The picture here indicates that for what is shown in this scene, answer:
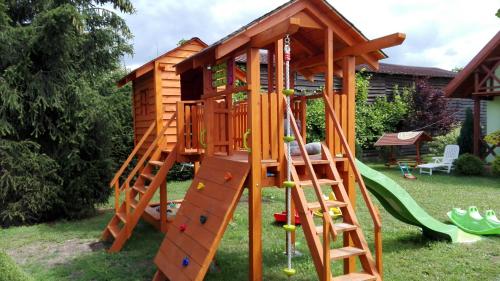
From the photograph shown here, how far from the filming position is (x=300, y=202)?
177 inches

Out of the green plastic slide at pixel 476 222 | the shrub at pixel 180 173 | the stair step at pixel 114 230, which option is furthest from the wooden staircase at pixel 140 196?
the shrub at pixel 180 173

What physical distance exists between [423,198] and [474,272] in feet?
17.5

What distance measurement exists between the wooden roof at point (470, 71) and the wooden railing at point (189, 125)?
12.0 metres

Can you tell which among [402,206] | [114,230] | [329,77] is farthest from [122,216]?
[402,206]

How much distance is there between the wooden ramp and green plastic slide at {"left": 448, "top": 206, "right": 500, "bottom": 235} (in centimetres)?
459

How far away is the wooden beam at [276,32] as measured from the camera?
4.14 metres

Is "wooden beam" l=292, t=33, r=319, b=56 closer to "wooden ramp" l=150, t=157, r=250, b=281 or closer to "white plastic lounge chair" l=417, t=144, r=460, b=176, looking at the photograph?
"wooden ramp" l=150, t=157, r=250, b=281

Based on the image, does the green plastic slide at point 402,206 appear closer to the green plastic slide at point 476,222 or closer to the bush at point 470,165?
the green plastic slide at point 476,222

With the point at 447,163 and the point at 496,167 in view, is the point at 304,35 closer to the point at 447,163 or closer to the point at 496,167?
the point at 496,167

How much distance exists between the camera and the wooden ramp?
4746 millimetres

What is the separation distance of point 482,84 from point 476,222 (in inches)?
389

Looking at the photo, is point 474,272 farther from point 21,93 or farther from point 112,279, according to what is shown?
point 21,93

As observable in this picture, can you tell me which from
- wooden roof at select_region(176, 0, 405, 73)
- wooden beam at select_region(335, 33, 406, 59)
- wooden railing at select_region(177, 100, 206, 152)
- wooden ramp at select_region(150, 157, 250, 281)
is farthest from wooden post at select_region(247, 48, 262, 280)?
wooden railing at select_region(177, 100, 206, 152)

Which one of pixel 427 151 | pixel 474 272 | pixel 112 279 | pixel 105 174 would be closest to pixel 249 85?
pixel 112 279
